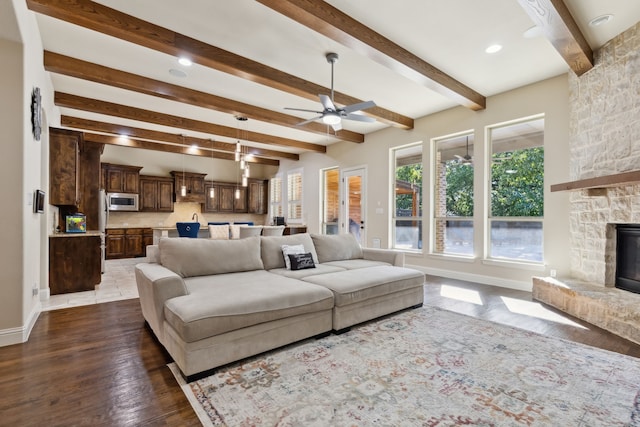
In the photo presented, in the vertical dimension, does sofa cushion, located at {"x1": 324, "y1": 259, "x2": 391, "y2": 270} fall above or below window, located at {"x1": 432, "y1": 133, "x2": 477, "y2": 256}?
below

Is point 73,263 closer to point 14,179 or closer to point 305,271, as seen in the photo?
point 14,179

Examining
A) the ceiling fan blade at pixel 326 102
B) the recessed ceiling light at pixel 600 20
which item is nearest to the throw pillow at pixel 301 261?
the ceiling fan blade at pixel 326 102

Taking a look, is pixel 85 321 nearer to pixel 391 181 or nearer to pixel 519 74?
pixel 391 181

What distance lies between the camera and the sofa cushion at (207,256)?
3.01m

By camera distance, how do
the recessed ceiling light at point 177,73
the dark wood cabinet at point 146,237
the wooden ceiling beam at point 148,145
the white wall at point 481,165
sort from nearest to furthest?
the recessed ceiling light at point 177,73 < the white wall at point 481,165 < the wooden ceiling beam at point 148,145 < the dark wood cabinet at point 146,237

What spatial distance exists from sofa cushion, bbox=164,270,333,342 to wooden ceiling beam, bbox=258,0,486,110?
2319mm

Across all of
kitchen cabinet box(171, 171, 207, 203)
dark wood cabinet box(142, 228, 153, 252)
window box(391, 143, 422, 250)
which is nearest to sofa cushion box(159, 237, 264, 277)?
window box(391, 143, 422, 250)

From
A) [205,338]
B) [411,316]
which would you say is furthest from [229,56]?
[411,316]

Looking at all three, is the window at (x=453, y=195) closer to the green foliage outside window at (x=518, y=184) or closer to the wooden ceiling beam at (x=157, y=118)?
the green foliage outside window at (x=518, y=184)

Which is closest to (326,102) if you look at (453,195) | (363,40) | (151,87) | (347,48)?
(347,48)

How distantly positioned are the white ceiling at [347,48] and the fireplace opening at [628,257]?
6.97ft

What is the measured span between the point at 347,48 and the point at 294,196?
6227 millimetres

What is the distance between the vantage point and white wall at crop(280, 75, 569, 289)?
423 cm

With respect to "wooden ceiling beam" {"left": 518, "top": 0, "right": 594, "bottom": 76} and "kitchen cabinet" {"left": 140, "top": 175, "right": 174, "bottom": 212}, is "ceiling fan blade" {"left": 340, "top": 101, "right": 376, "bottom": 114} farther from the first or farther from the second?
"kitchen cabinet" {"left": 140, "top": 175, "right": 174, "bottom": 212}
